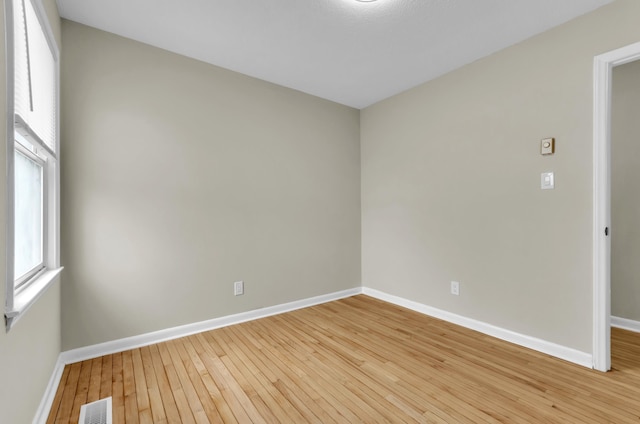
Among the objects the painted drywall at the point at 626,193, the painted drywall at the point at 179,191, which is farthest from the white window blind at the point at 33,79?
the painted drywall at the point at 626,193

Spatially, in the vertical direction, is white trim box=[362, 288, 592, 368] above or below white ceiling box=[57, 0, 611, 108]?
below

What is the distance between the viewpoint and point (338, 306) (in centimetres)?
348

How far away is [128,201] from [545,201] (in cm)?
334

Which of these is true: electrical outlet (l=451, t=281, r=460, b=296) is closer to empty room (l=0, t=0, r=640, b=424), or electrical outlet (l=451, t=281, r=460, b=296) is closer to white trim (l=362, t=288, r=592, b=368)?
empty room (l=0, t=0, r=640, b=424)

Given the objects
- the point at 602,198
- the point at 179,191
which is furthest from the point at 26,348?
the point at 602,198

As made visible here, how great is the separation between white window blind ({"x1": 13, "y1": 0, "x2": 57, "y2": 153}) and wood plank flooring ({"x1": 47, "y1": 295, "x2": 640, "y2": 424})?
159cm

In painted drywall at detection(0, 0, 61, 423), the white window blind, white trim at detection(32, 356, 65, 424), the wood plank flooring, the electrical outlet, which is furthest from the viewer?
the electrical outlet

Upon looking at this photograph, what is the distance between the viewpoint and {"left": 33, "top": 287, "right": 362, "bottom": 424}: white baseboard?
5.70 ft

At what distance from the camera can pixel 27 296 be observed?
135cm

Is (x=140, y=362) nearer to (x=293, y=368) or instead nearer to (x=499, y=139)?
(x=293, y=368)

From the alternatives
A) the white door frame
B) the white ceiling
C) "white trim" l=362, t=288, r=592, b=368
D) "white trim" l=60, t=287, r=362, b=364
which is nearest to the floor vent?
"white trim" l=60, t=287, r=362, b=364

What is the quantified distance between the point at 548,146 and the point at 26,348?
3.46 metres

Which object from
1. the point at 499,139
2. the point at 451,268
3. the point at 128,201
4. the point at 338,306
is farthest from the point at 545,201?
the point at 128,201

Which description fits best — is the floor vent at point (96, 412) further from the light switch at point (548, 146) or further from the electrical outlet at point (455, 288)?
the light switch at point (548, 146)
